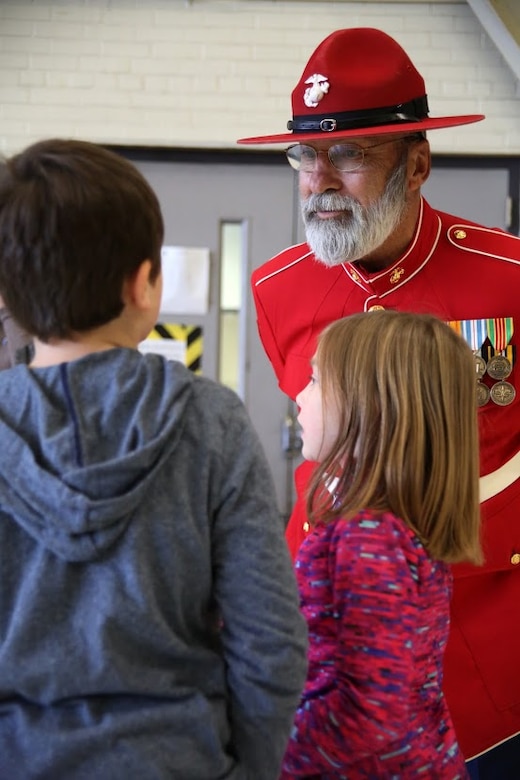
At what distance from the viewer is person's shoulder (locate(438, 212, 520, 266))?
1703mm

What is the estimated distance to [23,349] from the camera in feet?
4.50

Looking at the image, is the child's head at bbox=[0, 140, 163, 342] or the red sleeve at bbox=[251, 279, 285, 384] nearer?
the child's head at bbox=[0, 140, 163, 342]

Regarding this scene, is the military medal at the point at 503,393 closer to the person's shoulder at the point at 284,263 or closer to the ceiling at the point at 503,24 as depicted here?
the person's shoulder at the point at 284,263

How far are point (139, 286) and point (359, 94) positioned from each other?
0.87m

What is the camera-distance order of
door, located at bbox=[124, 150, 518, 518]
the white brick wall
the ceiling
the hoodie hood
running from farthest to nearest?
door, located at bbox=[124, 150, 518, 518]
the white brick wall
the ceiling
the hoodie hood

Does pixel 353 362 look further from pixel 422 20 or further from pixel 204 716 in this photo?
pixel 422 20

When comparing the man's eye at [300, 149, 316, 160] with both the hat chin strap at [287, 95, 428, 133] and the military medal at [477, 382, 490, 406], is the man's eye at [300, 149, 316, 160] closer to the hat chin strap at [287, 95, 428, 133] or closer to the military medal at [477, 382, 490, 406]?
the hat chin strap at [287, 95, 428, 133]

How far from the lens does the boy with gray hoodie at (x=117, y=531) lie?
0.88 metres

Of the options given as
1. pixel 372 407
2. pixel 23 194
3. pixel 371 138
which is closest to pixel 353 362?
pixel 372 407

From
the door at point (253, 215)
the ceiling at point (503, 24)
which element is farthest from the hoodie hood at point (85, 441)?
the ceiling at point (503, 24)

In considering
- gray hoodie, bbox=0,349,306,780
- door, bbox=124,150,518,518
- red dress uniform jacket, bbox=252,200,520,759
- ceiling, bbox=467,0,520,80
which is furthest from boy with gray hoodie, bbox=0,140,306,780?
ceiling, bbox=467,0,520,80

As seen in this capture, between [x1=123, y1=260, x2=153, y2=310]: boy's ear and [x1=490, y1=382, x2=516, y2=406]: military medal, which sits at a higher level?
[x1=123, y1=260, x2=153, y2=310]: boy's ear

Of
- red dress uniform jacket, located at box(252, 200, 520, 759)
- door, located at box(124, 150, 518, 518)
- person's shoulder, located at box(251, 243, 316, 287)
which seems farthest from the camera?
door, located at box(124, 150, 518, 518)

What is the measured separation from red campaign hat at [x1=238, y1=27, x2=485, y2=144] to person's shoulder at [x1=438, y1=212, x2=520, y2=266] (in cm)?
19
